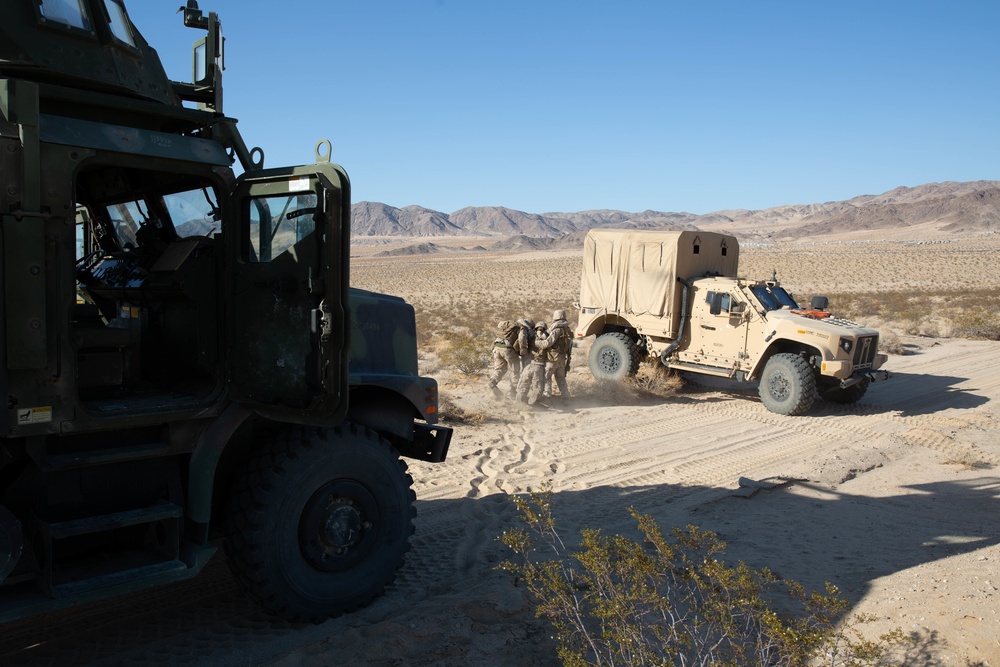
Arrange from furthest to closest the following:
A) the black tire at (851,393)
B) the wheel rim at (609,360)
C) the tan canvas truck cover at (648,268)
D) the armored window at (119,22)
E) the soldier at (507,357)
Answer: the wheel rim at (609,360)
the tan canvas truck cover at (648,268)
the black tire at (851,393)
the soldier at (507,357)
the armored window at (119,22)

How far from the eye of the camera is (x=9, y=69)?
3.79 metres

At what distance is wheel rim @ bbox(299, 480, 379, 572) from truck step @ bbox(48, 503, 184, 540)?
0.71 m

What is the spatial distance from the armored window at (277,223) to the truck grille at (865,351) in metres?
9.18

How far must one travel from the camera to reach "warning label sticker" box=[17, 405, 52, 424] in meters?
3.54

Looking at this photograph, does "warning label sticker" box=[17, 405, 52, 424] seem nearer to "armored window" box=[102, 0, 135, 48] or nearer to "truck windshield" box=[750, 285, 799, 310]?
"armored window" box=[102, 0, 135, 48]

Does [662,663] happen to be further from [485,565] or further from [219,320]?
[219,320]

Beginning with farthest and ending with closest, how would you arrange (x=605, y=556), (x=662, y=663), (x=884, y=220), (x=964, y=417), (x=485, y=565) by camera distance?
1. (x=884, y=220)
2. (x=964, y=417)
3. (x=485, y=565)
4. (x=605, y=556)
5. (x=662, y=663)

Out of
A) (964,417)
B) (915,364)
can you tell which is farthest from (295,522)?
(915,364)

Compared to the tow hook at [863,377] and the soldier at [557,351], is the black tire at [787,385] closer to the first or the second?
the tow hook at [863,377]

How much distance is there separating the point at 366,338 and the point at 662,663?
100 inches

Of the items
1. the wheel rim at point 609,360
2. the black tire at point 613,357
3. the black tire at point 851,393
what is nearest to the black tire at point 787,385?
the black tire at point 851,393

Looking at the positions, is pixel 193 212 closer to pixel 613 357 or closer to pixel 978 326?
pixel 613 357

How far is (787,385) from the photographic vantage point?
36.8 ft

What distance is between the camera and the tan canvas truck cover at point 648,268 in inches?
499
